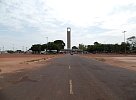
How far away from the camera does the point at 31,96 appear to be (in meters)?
11.3

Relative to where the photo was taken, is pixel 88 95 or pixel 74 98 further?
pixel 88 95

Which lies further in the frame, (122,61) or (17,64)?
(122,61)

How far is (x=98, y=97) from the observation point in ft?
36.9

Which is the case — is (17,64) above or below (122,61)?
above

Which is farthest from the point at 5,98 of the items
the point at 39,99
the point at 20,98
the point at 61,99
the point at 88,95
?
Answer: the point at 88,95

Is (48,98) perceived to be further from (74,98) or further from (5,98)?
(5,98)

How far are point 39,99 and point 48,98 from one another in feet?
1.32

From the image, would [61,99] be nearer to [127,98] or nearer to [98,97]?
[98,97]

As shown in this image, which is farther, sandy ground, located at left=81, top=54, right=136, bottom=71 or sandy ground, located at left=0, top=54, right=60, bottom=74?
sandy ground, located at left=81, top=54, right=136, bottom=71

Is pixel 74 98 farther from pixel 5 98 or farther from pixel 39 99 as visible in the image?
pixel 5 98

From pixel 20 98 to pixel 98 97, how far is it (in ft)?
9.83

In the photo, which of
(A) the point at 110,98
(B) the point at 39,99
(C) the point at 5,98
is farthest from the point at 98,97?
(C) the point at 5,98

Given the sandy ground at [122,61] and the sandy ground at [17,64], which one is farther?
the sandy ground at [122,61]

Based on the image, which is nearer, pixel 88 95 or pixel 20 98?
pixel 20 98
